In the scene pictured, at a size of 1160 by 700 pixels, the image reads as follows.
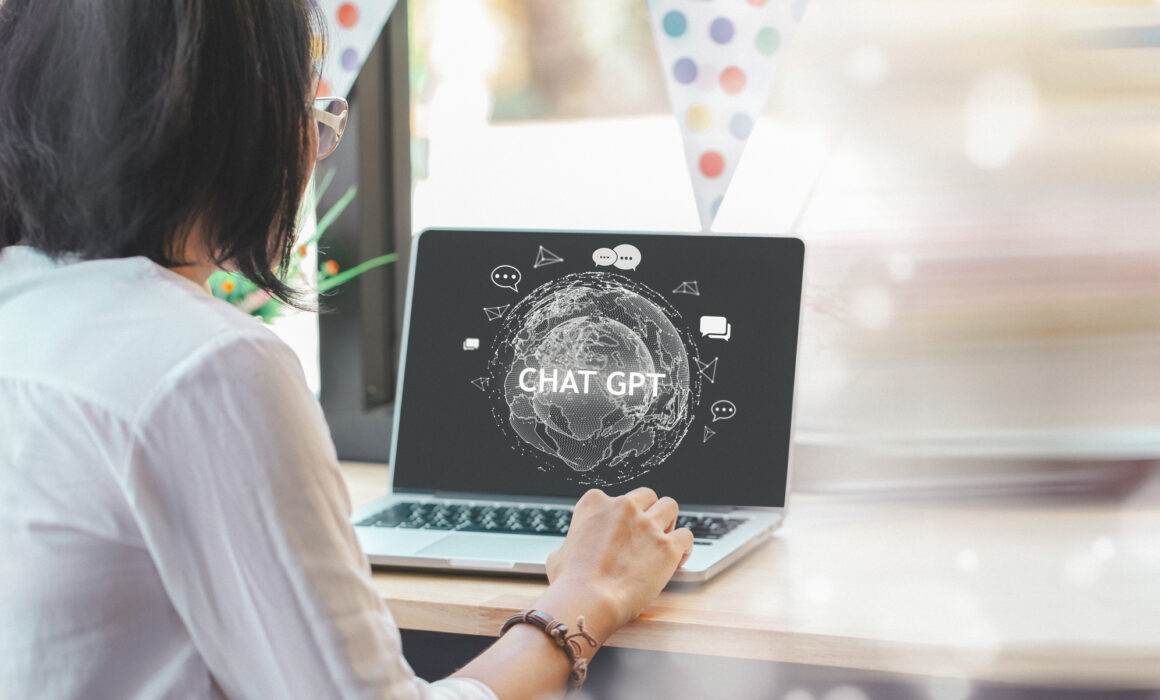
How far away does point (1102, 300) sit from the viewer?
50.9 inches

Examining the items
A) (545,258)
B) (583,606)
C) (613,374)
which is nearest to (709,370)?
(613,374)

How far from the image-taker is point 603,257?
1.23 meters

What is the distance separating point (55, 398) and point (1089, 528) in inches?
44.8

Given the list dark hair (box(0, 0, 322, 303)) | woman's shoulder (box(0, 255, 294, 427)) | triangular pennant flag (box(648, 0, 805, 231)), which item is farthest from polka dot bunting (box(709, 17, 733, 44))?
woman's shoulder (box(0, 255, 294, 427))

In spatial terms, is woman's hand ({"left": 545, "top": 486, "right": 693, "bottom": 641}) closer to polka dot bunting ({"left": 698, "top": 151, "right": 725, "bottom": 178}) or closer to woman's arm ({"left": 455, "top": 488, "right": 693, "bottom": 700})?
woman's arm ({"left": 455, "top": 488, "right": 693, "bottom": 700})

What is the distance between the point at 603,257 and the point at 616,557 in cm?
46

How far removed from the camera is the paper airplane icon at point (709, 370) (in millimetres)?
1185

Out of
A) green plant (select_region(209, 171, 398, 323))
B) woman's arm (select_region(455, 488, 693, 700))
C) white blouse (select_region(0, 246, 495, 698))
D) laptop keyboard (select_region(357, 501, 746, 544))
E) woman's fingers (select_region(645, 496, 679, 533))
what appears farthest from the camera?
green plant (select_region(209, 171, 398, 323))

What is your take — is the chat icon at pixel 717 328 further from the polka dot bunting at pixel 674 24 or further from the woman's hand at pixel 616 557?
the polka dot bunting at pixel 674 24

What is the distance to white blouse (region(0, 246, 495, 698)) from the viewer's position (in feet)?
1.86

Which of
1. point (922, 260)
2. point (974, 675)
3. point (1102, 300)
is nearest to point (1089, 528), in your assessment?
point (1102, 300)

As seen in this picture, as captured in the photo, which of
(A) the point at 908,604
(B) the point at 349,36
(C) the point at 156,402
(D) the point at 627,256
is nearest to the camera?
(C) the point at 156,402

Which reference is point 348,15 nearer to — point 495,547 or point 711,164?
point 711,164

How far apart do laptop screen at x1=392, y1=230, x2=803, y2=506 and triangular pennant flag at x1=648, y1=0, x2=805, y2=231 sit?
21 centimetres
